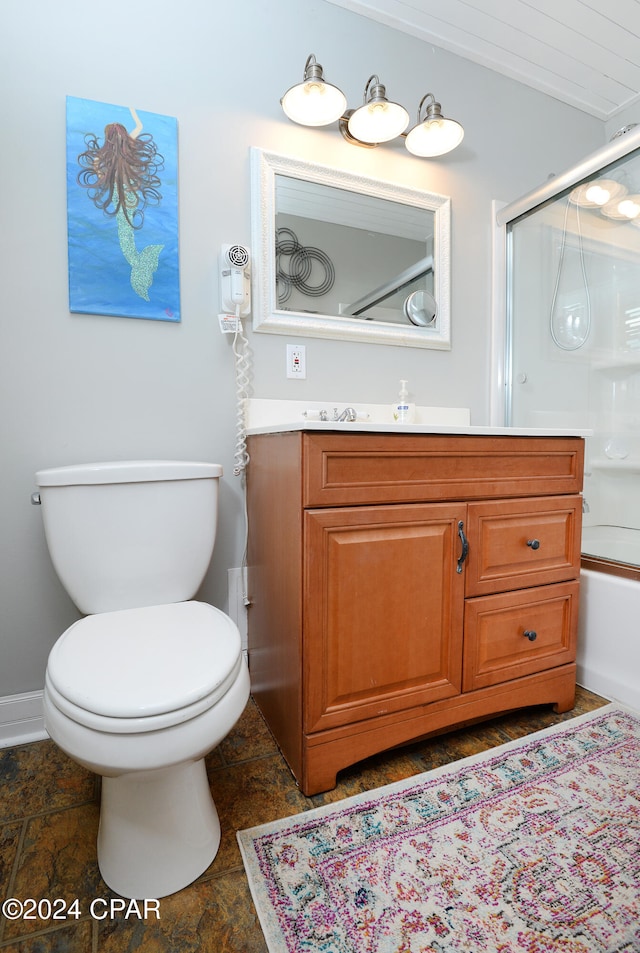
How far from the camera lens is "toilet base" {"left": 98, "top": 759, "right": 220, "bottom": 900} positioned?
A: 0.85 metres

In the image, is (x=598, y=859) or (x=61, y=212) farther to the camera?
(x=61, y=212)

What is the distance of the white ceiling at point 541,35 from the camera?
1663 millimetres

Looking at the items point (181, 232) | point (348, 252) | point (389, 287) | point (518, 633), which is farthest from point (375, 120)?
point (518, 633)

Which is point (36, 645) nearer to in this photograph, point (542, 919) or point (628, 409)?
A: point (542, 919)

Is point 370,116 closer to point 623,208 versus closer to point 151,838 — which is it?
point 623,208

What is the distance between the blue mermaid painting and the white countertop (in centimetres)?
41

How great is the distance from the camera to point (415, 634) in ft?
3.81

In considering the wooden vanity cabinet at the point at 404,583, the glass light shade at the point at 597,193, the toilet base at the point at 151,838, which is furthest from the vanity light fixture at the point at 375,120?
the toilet base at the point at 151,838

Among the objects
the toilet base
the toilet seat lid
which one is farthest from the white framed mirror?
the toilet base

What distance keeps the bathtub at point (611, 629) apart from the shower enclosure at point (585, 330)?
0.25 metres

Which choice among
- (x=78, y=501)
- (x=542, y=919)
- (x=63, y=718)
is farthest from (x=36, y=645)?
(x=542, y=919)

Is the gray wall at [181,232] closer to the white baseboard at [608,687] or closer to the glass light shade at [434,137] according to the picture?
the glass light shade at [434,137]

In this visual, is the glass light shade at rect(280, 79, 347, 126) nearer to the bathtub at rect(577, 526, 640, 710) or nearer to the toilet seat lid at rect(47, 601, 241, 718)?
the toilet seat lid at rect(47, 601, 241, 718)

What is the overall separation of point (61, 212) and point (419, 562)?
1362mm
